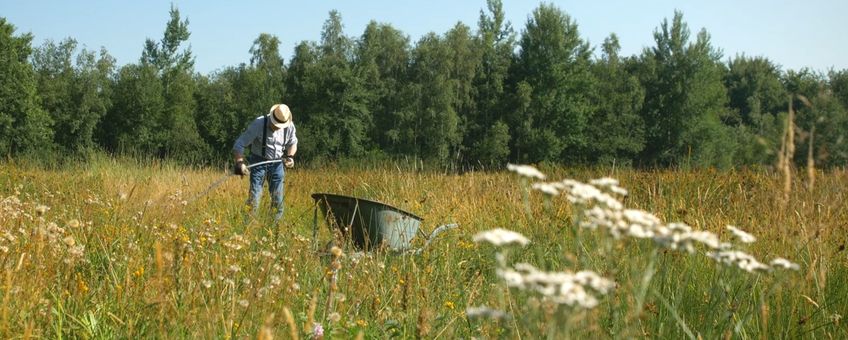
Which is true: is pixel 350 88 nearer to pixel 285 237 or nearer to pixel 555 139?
pixel 555 139

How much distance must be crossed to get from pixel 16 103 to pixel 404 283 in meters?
40.5

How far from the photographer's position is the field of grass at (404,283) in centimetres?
216

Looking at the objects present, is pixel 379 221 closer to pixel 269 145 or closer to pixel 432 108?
pixel 269 145

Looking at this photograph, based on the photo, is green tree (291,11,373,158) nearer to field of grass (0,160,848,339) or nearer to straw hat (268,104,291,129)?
straw hat (268,104,291,129)

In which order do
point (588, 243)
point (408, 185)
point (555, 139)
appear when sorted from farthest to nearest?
point (555, 139)
point (408, 185)
point (588, 243)

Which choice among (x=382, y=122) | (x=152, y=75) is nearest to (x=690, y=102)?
(x=382, y=122)

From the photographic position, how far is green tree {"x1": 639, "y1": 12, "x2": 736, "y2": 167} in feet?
153

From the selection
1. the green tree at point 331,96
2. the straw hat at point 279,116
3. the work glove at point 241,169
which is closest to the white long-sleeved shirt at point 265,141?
the straw hat at point 279,116

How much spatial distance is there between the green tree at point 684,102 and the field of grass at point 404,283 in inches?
1684

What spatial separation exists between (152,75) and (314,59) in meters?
10.1

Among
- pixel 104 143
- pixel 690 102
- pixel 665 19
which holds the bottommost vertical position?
pixel 104 143

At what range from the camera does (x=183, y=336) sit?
8.02ft

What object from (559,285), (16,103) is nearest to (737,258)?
(559,285)

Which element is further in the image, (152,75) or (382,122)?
(382,122)
